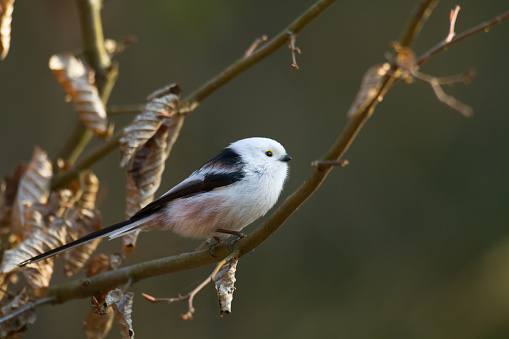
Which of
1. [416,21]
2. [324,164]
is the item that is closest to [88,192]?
[324,164]

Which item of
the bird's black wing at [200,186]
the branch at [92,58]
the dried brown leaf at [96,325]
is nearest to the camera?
the dried brown leaf at [96,325]

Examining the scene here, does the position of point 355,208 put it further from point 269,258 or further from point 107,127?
point 107,127

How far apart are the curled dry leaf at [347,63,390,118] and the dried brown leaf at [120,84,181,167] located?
1.18 metres

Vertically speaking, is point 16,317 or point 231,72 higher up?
point 231,72

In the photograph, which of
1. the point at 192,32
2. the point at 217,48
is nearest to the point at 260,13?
the point at 217,48

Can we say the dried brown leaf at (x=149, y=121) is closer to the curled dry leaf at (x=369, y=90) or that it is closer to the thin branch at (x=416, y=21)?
the curled dry leaf at (x=369, y=90)

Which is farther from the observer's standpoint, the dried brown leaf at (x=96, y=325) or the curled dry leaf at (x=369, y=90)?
the dried brown leaf at (x=96, y=325)

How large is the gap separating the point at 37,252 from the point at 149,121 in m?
0.85

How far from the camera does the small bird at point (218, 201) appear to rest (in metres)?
2.99

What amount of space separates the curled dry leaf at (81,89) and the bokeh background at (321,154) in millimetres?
2598

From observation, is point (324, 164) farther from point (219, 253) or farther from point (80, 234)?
point (80, 234)

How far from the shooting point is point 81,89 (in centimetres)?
305

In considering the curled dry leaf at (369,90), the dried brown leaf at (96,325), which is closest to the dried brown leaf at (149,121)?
the dried brown leaf at (96,325)

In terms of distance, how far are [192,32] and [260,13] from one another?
3.47ft
